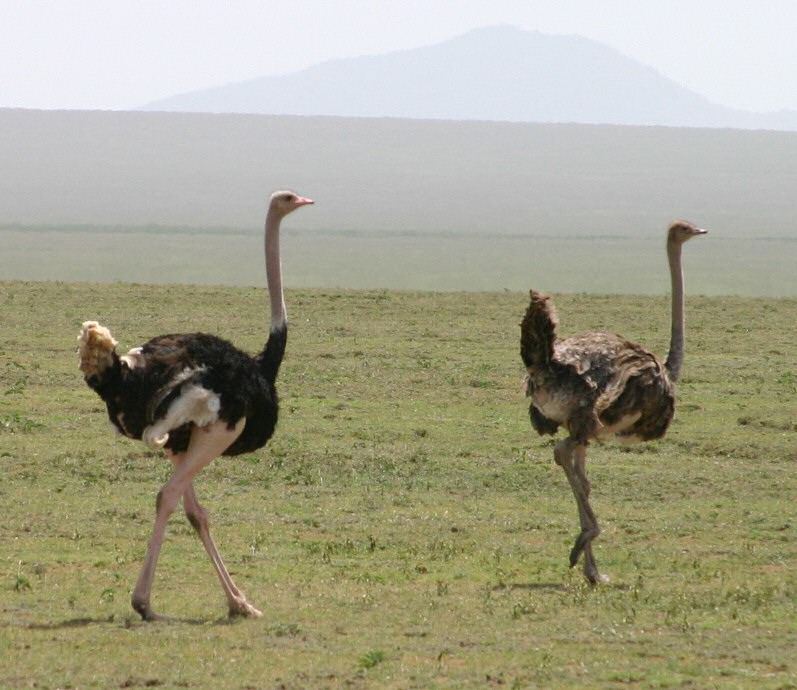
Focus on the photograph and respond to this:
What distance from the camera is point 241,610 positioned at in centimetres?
Answer: 728

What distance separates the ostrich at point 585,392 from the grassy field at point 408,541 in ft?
1.53

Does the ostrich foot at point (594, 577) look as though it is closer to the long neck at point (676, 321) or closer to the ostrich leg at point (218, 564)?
the long neck at point (676, 321)

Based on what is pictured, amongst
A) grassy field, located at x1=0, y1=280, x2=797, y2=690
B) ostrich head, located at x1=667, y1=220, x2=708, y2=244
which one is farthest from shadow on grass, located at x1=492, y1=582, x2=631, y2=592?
ostrich head, located at x1=667, y1=220, x2=708, y2=244

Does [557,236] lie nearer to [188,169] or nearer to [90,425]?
[188,169]

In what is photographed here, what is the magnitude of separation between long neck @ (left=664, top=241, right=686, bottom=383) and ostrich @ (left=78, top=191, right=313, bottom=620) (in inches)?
109

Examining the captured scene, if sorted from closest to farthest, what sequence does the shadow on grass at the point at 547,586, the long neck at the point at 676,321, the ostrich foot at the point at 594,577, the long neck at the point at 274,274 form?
1. the long neck at the point at 274,274
2. the shadow on grass at the point at 547,586
3. the ostrich foot at the point at 594,577
4. the long neck at the point at 676,321

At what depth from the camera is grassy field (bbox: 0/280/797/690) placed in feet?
21.4

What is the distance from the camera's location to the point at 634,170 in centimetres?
10400

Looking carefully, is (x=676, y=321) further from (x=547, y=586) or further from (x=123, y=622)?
(x=123, y=622)

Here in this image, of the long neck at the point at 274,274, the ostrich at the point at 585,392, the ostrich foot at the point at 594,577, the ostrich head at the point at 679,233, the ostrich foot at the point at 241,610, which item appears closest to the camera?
the ostrich foot at the point at 241,610

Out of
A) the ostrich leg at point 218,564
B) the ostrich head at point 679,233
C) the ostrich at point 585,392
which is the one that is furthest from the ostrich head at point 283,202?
the ostrich head at point 679,233

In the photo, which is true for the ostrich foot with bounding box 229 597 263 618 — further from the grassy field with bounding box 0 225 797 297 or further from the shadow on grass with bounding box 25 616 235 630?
the grassy field with bounding box 0 225 797 297

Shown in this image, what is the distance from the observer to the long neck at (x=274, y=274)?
785 centimetres

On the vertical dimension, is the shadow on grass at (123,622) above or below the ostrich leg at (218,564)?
below
